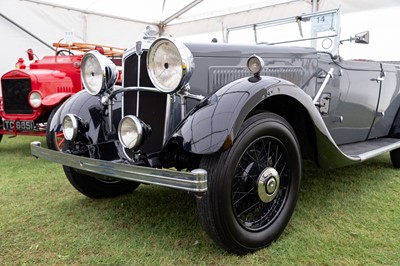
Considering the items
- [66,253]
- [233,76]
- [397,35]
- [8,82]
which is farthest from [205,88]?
[397,35]

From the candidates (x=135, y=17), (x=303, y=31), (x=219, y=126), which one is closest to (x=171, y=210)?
(x=219, y=126)

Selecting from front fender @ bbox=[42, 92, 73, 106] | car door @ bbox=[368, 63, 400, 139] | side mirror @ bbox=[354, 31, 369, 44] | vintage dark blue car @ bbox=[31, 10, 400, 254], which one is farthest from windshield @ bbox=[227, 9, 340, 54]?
front fender @ bbox=[42, 92, 73, 106]

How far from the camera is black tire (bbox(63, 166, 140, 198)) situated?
2.66 meters

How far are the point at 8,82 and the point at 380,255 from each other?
5.21m

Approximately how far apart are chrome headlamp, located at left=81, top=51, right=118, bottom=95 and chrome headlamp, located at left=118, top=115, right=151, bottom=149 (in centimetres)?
48

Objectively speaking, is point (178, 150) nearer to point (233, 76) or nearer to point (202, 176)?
point (202, 176)

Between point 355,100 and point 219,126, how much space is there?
210 centimetres

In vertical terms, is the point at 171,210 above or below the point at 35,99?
below

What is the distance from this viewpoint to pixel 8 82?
17.3ft

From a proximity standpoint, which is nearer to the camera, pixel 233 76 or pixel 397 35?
pixel 233 76

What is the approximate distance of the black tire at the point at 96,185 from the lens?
266 cm

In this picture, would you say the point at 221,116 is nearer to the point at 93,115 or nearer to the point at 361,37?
the point at 93,115

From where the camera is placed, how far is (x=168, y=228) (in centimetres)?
230

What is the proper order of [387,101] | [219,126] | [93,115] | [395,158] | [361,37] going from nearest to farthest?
[219,126]
[93,115]
[361,37]
[387,101]
[395,158]
